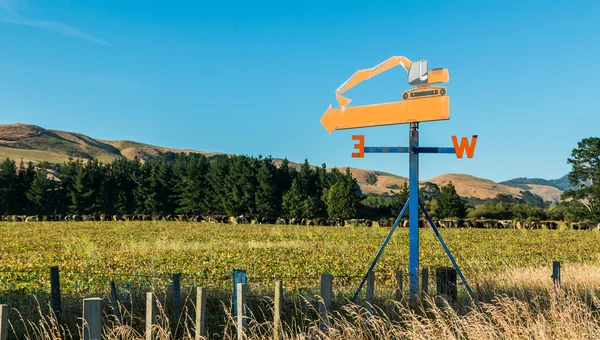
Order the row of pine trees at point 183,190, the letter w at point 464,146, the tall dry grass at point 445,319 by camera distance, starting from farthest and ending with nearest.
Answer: the row of pine trees at point 183,190 < the letter w at point 464,146 < the tall dry grass at point 445,319

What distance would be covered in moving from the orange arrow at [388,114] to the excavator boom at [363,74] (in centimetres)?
25

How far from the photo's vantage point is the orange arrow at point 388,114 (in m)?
9.19

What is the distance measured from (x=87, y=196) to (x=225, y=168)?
17.9 metres

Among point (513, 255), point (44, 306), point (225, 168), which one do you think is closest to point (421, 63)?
point (44, 306)

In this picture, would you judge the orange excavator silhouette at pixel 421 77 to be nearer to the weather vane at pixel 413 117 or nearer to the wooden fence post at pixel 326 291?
the weather vane at pixel 413 117

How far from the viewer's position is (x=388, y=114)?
9664mm

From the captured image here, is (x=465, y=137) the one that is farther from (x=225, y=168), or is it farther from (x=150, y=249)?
(x=225, y=168)

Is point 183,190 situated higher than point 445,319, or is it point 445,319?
point 183,190

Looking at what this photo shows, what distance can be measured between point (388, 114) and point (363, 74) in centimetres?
126

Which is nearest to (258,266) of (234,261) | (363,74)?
(234,261)

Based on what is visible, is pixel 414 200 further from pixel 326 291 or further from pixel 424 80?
pixel 326 291

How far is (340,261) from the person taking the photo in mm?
18984

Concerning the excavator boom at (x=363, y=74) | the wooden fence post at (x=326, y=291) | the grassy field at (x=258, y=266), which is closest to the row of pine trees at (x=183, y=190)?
the grassy field at (x=258, y=266)

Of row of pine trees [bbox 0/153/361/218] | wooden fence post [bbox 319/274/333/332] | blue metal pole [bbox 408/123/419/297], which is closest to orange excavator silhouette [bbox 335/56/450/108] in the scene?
blue metal pole [bbox 408/123/419/297]
